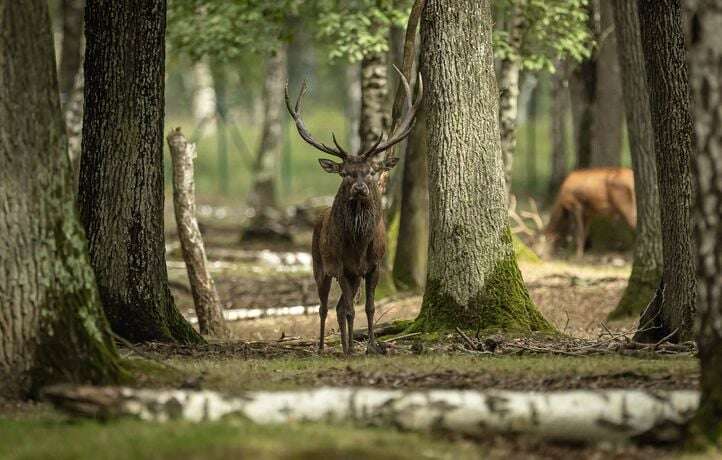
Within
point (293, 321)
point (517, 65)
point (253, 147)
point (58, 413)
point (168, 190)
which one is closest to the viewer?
point (58, 413)

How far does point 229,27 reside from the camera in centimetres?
1969

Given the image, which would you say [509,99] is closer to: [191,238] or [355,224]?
[191,238]

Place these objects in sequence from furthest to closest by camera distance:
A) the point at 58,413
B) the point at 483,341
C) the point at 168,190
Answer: the point at 168,190
the point at 483,341
the point at 58,413

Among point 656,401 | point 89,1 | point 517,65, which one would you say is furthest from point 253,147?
point 656,401

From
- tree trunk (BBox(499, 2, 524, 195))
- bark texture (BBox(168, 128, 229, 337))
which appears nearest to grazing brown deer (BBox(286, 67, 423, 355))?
bark texture (BBox(168, 128, 229, 337))

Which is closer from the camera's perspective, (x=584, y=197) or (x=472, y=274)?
(x=472, y=274)

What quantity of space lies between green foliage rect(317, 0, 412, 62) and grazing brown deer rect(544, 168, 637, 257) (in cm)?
562

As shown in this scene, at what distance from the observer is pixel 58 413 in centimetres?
879

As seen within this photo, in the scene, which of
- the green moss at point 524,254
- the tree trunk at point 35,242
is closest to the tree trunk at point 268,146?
the green moss at point 524,254

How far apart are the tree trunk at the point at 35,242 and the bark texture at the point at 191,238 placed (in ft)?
19.9

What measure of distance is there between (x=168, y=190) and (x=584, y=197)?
803 cm

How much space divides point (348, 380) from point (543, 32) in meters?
11.1

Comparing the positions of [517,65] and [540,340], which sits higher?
[517,65]

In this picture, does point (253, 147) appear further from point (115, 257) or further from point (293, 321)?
point (115, 257)
